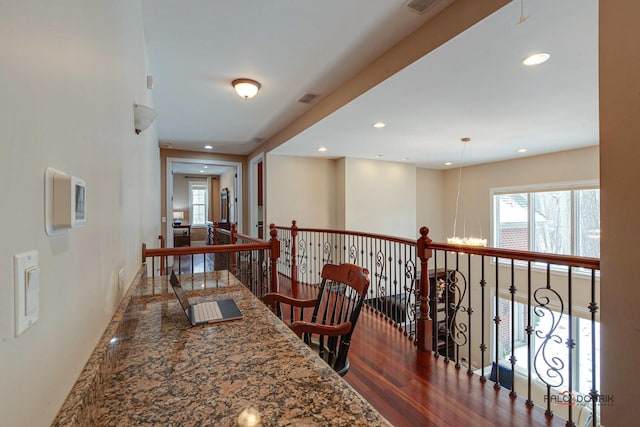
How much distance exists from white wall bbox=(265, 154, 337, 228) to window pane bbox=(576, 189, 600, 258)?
15.2 feet

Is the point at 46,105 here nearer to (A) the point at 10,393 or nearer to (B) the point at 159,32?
(A) the point at 10,393

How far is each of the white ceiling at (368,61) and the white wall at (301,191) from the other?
53.3 inches

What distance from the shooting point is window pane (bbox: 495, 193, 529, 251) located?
250 inches

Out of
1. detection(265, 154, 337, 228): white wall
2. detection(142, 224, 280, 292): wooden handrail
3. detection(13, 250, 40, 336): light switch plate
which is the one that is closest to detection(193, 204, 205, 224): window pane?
detection(265, 154, 337, 228): white wall

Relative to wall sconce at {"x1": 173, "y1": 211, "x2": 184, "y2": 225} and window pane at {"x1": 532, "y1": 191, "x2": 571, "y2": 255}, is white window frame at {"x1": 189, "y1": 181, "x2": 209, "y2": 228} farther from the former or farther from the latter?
window pane at {"x1": 532, "y1": 191, "x2": 571, "y2": 255}

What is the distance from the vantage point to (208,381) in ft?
2.55

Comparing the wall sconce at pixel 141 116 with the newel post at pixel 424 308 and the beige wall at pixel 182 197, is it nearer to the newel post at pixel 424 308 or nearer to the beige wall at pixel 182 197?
the newel post at pixel 424 308

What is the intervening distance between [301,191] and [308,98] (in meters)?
2.65

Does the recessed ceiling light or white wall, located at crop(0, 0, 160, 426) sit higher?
the recessed ceiling light

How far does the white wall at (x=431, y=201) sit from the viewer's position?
310 inches

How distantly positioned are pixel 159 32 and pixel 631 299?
11.0 feet

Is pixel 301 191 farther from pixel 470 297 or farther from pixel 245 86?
pixel 470 297

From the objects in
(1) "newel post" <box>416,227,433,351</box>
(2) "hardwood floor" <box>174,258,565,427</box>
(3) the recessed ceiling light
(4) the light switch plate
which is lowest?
(2) "hardwood floor" <box>174,258,565,427</box>

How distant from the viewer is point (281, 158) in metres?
5.90
